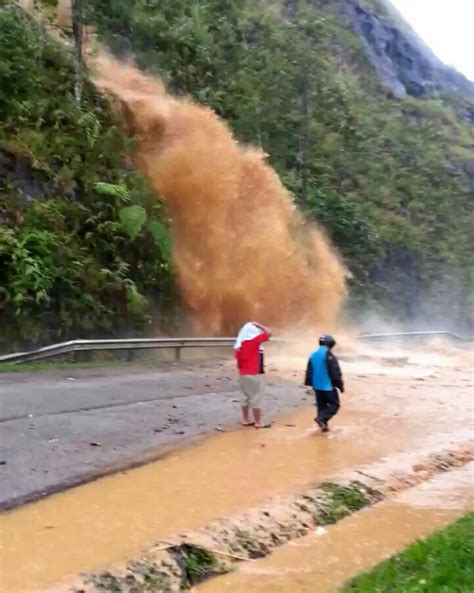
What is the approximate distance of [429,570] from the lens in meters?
5.58

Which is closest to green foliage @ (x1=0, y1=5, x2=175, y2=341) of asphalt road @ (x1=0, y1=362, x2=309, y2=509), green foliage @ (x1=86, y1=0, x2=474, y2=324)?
asphalt road @ (x1=0, y1=362, x2=309, y2=509)

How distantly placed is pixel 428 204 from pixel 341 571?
40334 mm

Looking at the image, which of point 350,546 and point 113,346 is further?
point 113,346

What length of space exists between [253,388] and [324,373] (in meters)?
1.05

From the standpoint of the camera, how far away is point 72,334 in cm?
1916

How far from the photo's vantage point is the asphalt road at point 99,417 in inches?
320

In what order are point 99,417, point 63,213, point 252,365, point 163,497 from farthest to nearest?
point 63,213 → point 252,365 → point 99,417 → point 163,497

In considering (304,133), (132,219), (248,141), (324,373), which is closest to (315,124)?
(304,133)

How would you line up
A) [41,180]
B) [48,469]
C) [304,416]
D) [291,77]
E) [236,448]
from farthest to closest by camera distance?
[291,77] < [41,180] < [304,416] < [236,448] < [48,469]

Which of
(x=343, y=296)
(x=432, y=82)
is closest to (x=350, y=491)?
(x=343, y=296)

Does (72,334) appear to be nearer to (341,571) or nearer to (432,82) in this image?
(341,571)

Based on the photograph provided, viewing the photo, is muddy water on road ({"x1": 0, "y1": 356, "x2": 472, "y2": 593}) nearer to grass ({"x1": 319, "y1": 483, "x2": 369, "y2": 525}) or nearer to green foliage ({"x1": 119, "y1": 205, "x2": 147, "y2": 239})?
grass ({"x1": 319, "y1": 483, "x2": 369, "y2": 525})

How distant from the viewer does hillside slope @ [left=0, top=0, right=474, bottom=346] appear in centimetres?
1955

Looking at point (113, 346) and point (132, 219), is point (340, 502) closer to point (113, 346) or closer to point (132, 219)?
point (113, 346)
